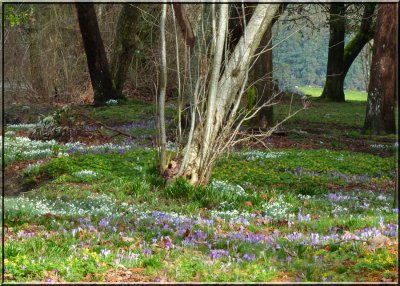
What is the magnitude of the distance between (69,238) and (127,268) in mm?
1678

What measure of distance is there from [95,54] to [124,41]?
364 centimetres

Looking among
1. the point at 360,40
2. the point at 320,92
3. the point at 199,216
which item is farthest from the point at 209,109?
the point at 320,92

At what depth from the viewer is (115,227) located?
870 centimetres

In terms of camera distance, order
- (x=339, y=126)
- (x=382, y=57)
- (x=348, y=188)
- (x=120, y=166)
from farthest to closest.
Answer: (x=339, y=126)
(x=382, y=57)
(x=120, y=166)
(x=348, y=188)

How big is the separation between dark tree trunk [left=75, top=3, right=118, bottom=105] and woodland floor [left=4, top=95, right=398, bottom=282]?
35.7 feet

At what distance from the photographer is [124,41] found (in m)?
33.7

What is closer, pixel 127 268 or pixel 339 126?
pixel 127 268

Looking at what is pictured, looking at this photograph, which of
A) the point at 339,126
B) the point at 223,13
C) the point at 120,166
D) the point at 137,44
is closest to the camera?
the point at 223,13

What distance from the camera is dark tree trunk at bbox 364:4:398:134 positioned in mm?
21844

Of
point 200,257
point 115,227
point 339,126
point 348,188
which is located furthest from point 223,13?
point 339,126

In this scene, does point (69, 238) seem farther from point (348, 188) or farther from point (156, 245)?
point (348, 188)

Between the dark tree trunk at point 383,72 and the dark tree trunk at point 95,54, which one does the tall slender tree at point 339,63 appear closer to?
the dark tree trunk at point 95,54

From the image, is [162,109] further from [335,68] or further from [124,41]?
[335,68]

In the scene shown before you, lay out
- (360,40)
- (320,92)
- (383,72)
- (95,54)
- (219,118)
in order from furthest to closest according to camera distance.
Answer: (320,92), (360,40), (95,54), (383,72), (219,118)
